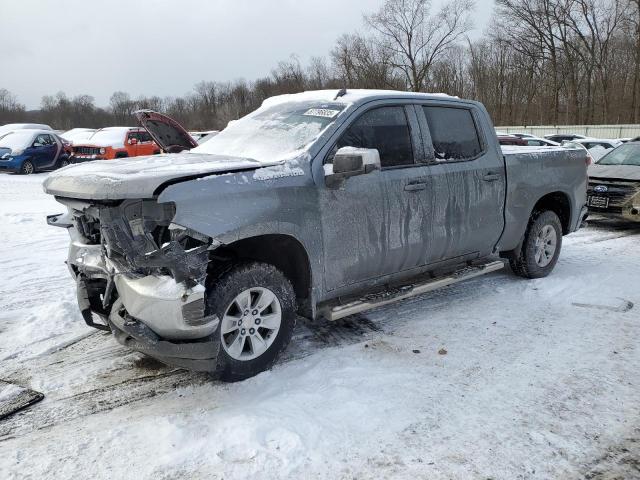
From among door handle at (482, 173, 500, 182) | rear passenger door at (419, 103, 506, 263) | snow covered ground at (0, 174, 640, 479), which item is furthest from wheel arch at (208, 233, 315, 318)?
door handle at (482, 173, 500, 182)

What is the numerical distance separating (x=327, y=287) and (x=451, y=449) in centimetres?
148

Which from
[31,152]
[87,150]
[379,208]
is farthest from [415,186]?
[31,152]

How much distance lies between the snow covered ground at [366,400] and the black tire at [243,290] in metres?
0.12

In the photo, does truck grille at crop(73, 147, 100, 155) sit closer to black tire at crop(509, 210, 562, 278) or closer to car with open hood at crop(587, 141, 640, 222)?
car with open hood at crop(587, 141, 640, 222)

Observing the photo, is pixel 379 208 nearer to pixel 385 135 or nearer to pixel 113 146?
pixel 385 135

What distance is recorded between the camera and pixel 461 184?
4.78 meters

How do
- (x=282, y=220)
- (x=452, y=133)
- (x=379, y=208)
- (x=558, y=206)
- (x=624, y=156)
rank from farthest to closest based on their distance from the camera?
(x=624, y=156), (x=558, y=206), (x=452, y=133), (x=379, y=208), (x=282, y=220)

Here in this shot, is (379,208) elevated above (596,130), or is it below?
below

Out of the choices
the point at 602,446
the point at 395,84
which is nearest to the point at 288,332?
the point at 602,446

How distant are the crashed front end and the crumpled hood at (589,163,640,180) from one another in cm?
823

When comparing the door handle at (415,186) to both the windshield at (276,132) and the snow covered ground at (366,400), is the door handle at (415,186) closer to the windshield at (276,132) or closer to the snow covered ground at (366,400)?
the windshield at (276,132)

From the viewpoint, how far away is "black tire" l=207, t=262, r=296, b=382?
11.1 ft

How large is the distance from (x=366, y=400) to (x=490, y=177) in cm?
272

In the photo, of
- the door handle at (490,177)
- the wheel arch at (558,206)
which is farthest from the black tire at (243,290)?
the wheel arch at (558,206)
